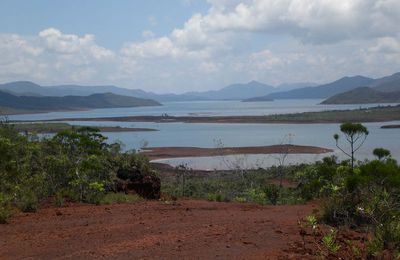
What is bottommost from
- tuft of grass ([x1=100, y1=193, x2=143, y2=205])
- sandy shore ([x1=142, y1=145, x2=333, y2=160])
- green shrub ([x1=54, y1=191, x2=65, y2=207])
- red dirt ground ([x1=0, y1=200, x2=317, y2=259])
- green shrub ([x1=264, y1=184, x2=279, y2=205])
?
sandy shore ([x1=142, y1=145, x2=333, y2=160])

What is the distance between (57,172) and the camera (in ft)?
36.3

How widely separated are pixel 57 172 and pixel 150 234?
5040 mm

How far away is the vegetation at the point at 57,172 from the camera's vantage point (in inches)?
368

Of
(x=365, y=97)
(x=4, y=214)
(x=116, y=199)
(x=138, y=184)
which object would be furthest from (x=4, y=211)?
(x=365, y=97)

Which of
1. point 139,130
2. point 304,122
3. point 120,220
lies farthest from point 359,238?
point 304,122

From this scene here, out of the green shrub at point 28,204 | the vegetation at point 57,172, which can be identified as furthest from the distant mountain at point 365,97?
the green shrub at point 28,204

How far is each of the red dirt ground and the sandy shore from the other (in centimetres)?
2811

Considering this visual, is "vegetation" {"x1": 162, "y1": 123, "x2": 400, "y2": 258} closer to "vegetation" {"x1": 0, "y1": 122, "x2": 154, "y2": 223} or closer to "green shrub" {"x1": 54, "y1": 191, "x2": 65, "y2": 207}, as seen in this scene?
"vegetation" {"x1": 0, "y1": 122, "x2": 154, "y2": 223}

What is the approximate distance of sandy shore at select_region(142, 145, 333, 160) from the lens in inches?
1508

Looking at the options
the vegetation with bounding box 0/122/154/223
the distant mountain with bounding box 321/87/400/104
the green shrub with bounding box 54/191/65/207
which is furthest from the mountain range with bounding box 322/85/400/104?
the green shrub with bounding box 54/191/65/207

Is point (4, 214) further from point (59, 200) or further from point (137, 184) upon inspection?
point (137, 184)

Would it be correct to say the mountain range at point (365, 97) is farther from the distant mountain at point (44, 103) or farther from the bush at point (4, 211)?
the bush at point (4, 211)

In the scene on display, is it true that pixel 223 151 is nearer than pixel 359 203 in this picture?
No

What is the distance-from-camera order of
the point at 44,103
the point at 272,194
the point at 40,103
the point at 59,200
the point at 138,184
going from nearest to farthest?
the point at 59,200, the point at 138,184, the point at 272,194, the point at 40,103, the point at 44,103
